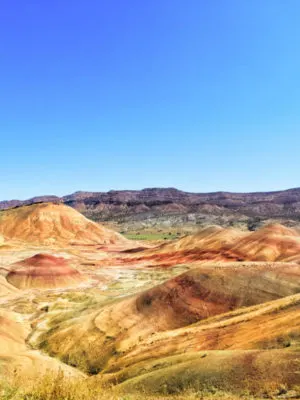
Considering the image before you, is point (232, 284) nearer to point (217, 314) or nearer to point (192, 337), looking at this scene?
point (217, 314)

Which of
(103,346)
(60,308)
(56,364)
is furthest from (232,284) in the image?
(60,308)

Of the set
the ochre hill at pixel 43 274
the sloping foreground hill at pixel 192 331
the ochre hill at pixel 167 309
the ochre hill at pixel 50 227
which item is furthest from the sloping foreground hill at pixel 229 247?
Answer: the ochre hill at pixel 50 227

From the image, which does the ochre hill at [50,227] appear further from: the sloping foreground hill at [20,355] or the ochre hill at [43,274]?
the sloping foreground hill at [20,355]

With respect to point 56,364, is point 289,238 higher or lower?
higher

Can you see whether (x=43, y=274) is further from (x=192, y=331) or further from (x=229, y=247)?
(x=192, y=331)

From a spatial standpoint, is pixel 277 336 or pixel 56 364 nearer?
pixel 277 336

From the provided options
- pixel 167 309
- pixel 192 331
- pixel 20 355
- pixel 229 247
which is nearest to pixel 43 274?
pixel 167 309

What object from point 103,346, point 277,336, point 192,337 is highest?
point 277,336
